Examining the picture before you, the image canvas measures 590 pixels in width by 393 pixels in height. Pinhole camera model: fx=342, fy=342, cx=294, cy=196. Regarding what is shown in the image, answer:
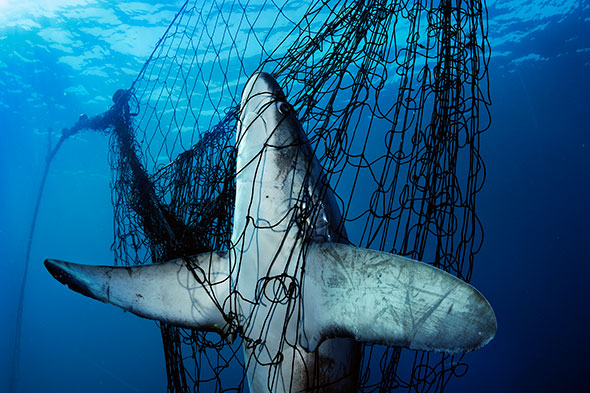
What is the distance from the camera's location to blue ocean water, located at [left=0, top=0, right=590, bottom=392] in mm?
18938

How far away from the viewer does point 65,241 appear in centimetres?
6359

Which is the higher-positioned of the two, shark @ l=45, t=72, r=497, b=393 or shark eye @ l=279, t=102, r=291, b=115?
shark eye @ l=279, t=102, r=291, b=115

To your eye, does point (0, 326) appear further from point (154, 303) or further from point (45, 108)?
point (154, 303)

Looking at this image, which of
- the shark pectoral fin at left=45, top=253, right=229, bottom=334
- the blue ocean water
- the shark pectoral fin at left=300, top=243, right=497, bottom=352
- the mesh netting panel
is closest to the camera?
the shark pectoral fin at left=300, top=243, right=497, bottom=352

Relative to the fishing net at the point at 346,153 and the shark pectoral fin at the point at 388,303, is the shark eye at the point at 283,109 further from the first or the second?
the shark pectoral fin at the point at 388,303

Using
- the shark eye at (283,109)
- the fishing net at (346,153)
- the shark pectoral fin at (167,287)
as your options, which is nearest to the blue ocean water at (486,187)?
the fishing net at (346,153)

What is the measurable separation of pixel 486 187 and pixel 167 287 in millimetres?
53815

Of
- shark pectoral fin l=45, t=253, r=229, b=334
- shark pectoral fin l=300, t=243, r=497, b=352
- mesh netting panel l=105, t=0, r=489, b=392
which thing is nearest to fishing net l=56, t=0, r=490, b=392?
mesh netting panel l=105, t=0, r=489, b=392

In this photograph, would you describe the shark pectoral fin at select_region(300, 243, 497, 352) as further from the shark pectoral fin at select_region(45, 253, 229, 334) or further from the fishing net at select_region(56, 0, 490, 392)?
the shark pectoral fin at select_region(45, 253, 229, 334)

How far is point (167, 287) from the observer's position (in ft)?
8.10

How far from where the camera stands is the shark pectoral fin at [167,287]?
2320 mm

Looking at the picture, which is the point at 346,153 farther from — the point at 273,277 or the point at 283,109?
the point at 273,277

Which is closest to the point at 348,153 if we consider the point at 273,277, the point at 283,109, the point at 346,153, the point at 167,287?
the point at 346,153

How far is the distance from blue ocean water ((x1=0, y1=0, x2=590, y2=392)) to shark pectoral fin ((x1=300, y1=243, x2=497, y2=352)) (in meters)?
16.7
